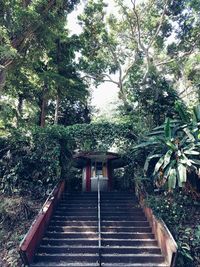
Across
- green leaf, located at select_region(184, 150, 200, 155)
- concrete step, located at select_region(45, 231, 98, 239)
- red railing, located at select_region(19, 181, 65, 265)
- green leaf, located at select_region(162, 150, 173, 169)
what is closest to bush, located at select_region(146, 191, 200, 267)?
green leaf, located at select_region(162, 150, 173, 169)

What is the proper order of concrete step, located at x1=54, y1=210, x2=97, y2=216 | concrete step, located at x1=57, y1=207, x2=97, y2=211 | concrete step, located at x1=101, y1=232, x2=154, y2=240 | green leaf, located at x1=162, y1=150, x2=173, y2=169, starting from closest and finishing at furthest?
concrete step, located at x1=101, y1=232, x2=154, y2=240
green leaf, located at x1=162, y1=150, x2=173, y2=169
concrete step, located at x1=54, y1=210, x2=97, y2=216
concrete step, located at x1=57, y1=207, x2=97, y2=211

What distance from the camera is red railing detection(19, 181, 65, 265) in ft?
21.2

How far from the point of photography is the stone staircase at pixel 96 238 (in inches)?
277

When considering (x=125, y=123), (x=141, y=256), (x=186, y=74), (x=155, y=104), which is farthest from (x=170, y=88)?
(x=141, y=256)

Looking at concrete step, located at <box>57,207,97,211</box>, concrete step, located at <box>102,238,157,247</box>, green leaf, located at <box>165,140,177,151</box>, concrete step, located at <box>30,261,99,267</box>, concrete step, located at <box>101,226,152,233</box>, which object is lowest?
concrete step, located at <box>30,261,99,267</box>

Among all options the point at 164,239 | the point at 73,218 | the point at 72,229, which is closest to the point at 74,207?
the point at 73,218

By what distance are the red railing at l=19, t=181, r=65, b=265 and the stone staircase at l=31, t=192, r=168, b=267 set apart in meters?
0.22

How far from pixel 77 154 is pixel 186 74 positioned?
9.32m

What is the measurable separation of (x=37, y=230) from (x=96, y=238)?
1849mm

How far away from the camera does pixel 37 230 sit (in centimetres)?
733

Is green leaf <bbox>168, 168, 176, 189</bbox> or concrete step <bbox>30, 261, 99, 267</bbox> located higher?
green leaf <bbox>168, 168, 176, 189</bbox>

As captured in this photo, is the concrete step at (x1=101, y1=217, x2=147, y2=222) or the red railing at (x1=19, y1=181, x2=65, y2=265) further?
the concrete step at (x1=101, y1=217, x2=147, y2=222)

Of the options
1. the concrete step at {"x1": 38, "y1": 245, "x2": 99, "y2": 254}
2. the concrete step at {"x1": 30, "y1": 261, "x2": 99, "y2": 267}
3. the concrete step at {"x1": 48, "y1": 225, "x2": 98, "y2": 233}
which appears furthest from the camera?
the concrete step at {"x1": 48, "y1": 225, "x2": 98, "y2": 233}

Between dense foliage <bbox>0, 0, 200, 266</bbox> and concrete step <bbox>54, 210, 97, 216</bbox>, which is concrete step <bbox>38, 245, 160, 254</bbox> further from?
concrete step <bbox>54, 210, 97, 216</bbox>
